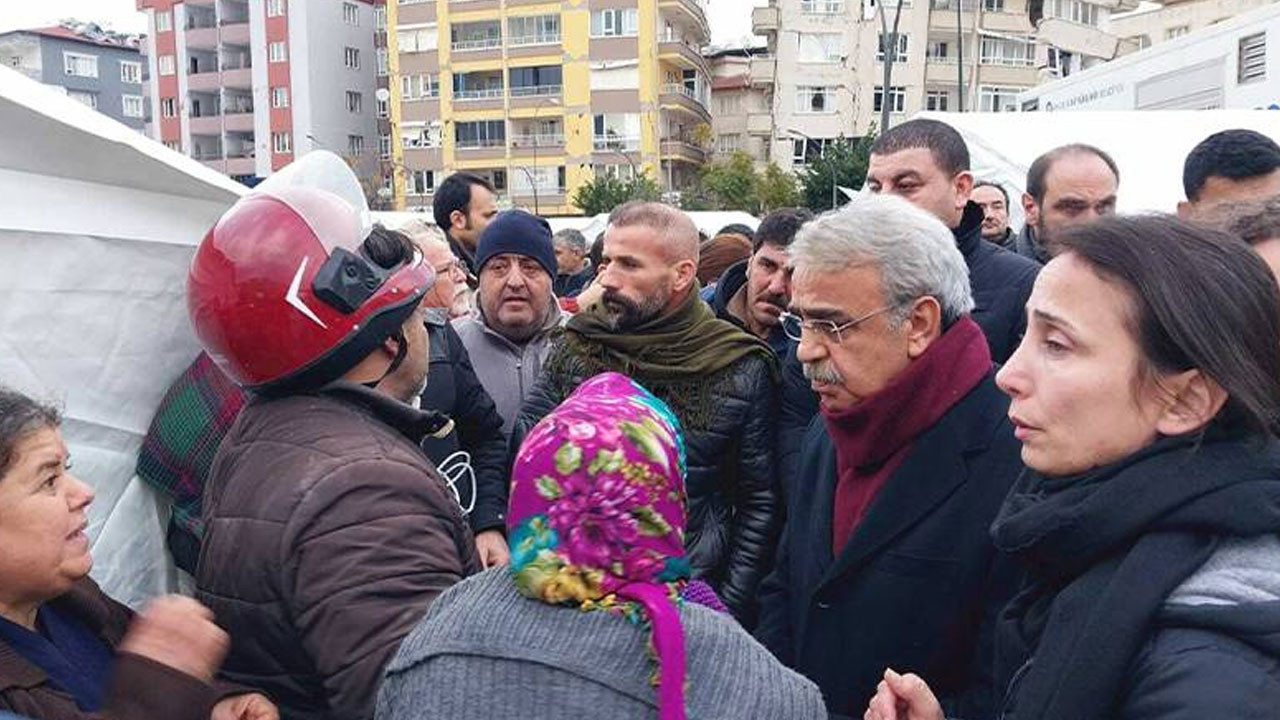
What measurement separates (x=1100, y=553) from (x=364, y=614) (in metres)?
1.15

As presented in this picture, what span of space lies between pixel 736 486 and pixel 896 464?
0.97 metres

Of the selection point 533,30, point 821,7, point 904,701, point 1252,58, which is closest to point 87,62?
point 533,30

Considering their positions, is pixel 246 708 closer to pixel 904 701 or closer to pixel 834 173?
pixel 904 701

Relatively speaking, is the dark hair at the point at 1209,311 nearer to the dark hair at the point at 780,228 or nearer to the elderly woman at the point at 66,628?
the elderly woman at the point at 66,628

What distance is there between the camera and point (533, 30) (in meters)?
54.3

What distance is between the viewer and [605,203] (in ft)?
139

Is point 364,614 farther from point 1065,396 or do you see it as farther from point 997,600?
point 997,600

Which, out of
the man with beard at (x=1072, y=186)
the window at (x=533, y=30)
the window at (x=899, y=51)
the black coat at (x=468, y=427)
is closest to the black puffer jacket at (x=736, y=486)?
the black coat at (x=468, y=427)

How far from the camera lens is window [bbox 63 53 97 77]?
73.5 meters

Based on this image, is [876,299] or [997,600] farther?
[876,299]

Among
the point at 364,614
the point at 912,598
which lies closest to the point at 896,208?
the point at 912,598

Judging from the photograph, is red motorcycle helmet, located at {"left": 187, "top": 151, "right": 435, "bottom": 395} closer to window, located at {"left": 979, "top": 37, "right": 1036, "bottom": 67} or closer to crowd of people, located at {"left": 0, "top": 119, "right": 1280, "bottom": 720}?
crowd of people, located at {"left": 0, "top": 119, "right": 1280, "bottom": 720}

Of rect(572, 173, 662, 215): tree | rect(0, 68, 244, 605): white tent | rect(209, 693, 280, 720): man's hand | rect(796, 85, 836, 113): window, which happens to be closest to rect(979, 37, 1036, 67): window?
rect(796, 85, 836, 113): window

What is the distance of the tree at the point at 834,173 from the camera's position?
29125mm
